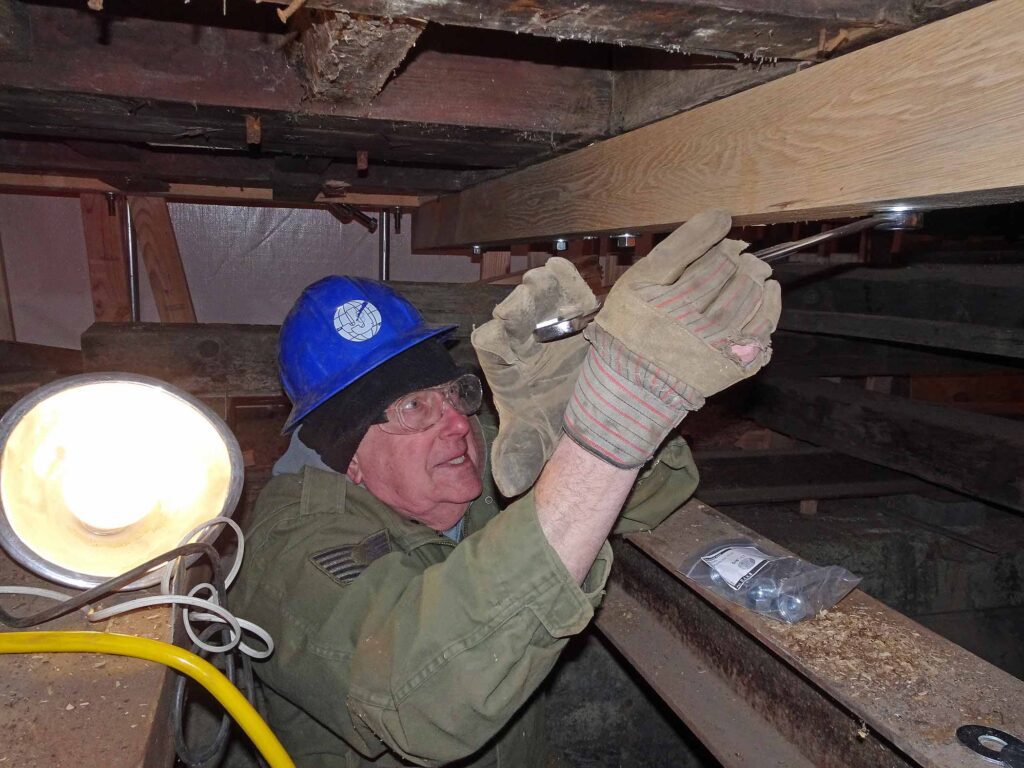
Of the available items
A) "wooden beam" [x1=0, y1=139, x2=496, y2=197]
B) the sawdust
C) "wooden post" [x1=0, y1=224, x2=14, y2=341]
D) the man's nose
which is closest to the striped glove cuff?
the sawdust

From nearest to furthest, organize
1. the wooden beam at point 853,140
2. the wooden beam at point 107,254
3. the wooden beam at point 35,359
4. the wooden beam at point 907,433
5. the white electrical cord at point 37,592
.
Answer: the wooden beam at point 853,140, the white electrical cord at point 37,592, the wooden beam at point 907,433, the wooden beam at point 35,359, the wooden beam at point 107,254

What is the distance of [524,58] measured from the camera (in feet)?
5.82

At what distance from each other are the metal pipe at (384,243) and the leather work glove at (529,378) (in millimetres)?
3501

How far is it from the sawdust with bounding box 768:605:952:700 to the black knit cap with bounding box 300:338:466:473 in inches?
40.3

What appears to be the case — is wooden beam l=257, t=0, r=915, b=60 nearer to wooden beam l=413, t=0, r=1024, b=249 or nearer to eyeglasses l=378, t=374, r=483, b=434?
wooden beam l=413, t=0, r=1024, b=249

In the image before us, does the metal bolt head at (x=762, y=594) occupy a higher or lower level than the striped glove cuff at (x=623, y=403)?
lower

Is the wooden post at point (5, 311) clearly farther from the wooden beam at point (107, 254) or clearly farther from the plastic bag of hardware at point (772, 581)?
the plastic bag of hardware at point (772, 581)

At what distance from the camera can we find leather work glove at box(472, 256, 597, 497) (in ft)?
4.05

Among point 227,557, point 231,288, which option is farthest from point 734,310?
point 231,288

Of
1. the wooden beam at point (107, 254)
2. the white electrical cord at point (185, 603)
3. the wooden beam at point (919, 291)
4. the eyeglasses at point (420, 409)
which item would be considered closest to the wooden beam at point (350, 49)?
the eyeglasses at point (420, 409)

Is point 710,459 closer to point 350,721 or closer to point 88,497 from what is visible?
point 350,721

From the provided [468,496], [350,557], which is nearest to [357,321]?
[468,496]

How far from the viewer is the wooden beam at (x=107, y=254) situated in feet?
13.9

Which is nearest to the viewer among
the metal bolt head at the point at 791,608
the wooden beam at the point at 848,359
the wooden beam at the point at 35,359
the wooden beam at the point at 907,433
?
the metal bolt head at the point at 791,608
